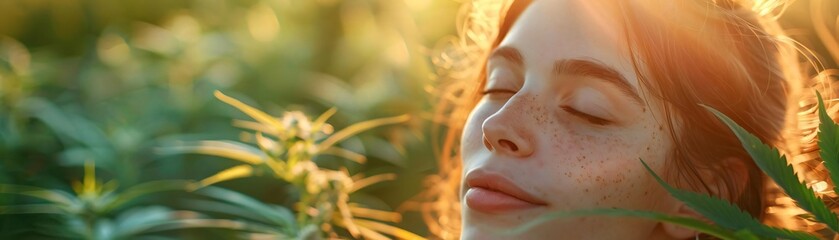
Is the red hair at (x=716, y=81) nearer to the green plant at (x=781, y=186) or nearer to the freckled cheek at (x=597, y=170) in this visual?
the freckled cheek at (x=597, y=170)

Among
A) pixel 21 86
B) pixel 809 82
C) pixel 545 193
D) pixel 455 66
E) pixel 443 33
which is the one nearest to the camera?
pixel 545 193

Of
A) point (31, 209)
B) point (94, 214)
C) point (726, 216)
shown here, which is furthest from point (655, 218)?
point (31, 209)

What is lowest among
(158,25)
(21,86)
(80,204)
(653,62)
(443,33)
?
(653,62)

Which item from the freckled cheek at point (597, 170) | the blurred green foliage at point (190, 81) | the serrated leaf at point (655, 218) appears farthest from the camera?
the blurred green foliage at point (190, 81)

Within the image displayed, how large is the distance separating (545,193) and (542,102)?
0.09m

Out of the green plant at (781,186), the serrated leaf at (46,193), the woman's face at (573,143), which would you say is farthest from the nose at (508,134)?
the serrated leaf at (46,193)

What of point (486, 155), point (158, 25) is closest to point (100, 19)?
point (158, 25)

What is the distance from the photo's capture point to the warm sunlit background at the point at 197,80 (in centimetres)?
174

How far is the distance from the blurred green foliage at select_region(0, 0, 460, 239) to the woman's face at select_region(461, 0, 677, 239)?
0.77 meters

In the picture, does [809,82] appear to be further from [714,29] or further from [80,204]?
[80,204]

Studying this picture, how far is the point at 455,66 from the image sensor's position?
1.56 metres

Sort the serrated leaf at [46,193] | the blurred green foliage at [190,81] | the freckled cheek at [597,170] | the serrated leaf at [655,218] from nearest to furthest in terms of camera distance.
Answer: the serrated leaf at [655,218] → the freckled cheek at [597,170] → the serrated leaf at [46,193] → the blurred green foliage at [190,81]

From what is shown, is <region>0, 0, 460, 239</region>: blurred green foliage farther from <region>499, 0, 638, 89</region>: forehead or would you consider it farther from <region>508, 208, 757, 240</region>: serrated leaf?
<region>508, 208, 757, 240</region>: serrated leaf

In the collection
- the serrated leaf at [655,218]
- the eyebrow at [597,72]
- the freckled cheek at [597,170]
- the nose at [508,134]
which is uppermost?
the eyebrow at [597,72]
